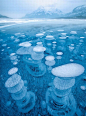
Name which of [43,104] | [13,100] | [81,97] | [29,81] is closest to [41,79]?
[29,81]

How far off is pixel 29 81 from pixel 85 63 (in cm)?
143

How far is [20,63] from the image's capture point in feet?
5.81

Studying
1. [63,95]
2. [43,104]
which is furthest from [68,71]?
[43,104]

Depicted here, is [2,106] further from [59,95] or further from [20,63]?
[20,63]

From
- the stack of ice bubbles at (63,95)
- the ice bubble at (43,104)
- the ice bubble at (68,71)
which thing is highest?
the ice bubble at (68,71)

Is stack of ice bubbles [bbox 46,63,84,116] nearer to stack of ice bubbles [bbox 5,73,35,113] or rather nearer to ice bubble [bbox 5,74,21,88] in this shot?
stack of ice bubbles [bbox 5,73,35,113]

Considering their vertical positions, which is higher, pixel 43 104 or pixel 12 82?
pixel 12 82

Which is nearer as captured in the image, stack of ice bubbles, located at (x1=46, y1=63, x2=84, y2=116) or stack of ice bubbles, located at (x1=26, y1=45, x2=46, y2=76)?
stack of ice bubbles, located at (x1=46, y1=63, x2=84, y2=116)

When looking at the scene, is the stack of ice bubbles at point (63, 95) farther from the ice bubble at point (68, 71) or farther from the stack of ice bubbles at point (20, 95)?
the stack of ice bubbles at point (20, 95)

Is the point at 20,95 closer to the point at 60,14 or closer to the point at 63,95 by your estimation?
the point at 63,95

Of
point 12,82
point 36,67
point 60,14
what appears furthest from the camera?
point 60,14

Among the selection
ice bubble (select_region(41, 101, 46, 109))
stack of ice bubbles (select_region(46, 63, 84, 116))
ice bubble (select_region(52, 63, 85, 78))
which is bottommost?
ice bubble (select_region(41, 101, 46, 109))

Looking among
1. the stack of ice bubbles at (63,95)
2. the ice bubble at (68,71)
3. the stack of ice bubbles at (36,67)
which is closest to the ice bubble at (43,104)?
the stack of ice bubbles at (63,95)

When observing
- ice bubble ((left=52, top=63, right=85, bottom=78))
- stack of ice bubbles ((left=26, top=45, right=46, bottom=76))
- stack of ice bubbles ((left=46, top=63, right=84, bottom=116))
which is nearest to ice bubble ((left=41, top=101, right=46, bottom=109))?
stack of ice bubbles ((left=46, top=63, right=84, bottom=116))
